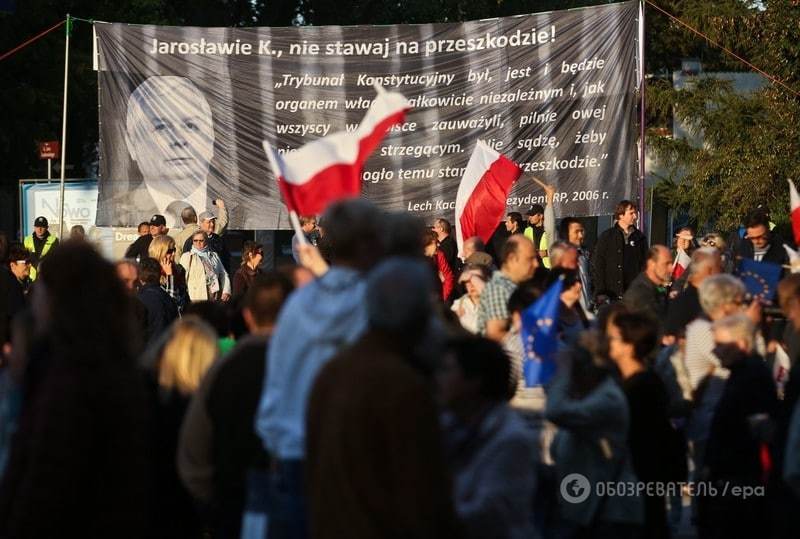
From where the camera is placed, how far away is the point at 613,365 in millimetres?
7449

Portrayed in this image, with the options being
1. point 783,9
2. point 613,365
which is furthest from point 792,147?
point 613,365

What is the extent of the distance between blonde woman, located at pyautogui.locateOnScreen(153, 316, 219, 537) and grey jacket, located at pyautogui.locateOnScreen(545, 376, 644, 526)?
61.9 inches

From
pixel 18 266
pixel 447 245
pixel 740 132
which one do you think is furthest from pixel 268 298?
pixel 740 132

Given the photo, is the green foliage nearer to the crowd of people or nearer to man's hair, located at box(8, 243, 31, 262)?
man's hair, located at box(8, 243, 31, 262)

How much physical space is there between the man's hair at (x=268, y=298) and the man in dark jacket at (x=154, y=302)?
5.58 m

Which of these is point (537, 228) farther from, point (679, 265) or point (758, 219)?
point (758, 219)

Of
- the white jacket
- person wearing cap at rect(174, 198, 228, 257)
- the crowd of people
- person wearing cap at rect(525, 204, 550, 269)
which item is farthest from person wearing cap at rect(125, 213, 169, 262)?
the crowd of people

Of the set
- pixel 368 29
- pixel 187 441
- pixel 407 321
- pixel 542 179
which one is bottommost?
pixel 187 441

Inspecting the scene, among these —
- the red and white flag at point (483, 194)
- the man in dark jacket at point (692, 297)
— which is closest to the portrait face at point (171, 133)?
the red and white flag at point (483, 194)

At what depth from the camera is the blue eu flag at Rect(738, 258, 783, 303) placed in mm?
10023

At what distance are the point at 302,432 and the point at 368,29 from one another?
13.3 metres

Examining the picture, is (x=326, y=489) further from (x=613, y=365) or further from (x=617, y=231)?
(x=617, y=231)

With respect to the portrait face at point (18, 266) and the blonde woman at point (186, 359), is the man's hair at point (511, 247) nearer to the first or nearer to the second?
the blonde woman at point (186, 359)

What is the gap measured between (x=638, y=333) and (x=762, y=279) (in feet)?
9.72
